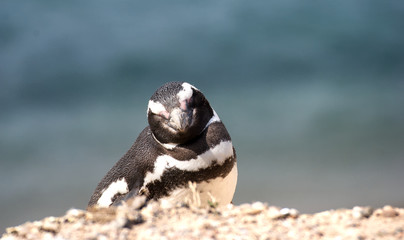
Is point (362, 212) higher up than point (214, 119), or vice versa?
point (214, 119)

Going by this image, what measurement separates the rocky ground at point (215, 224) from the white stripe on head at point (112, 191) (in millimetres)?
1561

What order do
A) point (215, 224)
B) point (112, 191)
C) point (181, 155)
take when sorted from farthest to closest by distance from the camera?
point (112, 191) < point (181, 155) < point (215, 224)

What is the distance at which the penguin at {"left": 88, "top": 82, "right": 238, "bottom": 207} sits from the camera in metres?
5.46

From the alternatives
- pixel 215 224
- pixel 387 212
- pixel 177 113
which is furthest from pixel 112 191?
pixel 387 212

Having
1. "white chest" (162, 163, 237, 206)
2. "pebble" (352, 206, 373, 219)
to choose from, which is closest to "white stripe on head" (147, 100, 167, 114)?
"white chest" (162, 163, 237, 206)

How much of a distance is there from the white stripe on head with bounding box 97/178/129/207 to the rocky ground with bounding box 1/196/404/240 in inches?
61.5

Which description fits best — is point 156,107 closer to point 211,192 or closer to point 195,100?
point 195,100

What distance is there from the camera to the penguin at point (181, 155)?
546cm

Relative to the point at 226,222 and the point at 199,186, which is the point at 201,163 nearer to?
the point at 199,186

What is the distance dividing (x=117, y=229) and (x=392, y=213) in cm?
211

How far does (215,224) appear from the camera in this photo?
11.9ft

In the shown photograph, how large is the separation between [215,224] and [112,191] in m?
2.57

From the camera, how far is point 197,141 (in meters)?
5.64

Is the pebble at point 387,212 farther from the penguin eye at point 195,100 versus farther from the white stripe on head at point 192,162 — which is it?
the penguin eye at point 195,100
